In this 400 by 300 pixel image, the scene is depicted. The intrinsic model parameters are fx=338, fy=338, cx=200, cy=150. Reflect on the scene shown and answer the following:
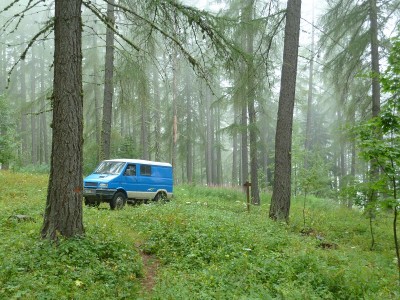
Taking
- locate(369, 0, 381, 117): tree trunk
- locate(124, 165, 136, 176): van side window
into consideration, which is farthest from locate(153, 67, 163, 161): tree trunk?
locate(369, 0, 381, 117): tree trunk

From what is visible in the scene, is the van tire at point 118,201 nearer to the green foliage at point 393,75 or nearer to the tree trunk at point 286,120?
the tree trunk at point 286,120

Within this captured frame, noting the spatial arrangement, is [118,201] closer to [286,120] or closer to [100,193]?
[100,193]

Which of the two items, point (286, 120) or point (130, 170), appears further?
point (130, 170)

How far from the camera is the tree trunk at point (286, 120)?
970 centimetres

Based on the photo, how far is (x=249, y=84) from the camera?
10.5 metres

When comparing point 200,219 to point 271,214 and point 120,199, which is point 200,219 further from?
point 120,199

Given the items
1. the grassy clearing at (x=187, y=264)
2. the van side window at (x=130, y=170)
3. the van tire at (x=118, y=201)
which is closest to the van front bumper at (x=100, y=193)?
the van tire at (x=118, y=201)

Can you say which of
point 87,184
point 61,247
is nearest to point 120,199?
point 87,184

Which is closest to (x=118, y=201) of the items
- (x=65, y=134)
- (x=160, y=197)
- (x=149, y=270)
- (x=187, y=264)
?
(x=160, y=197)

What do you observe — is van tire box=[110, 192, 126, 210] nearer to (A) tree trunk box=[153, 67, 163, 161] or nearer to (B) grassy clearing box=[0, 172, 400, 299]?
(B) grassy clearing box=[0, 172, 400, 299]

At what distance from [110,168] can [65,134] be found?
7565 millimetres

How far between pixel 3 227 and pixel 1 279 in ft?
10.00

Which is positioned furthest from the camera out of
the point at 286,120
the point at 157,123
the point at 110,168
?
the point at 157,123

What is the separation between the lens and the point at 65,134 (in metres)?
6.04
